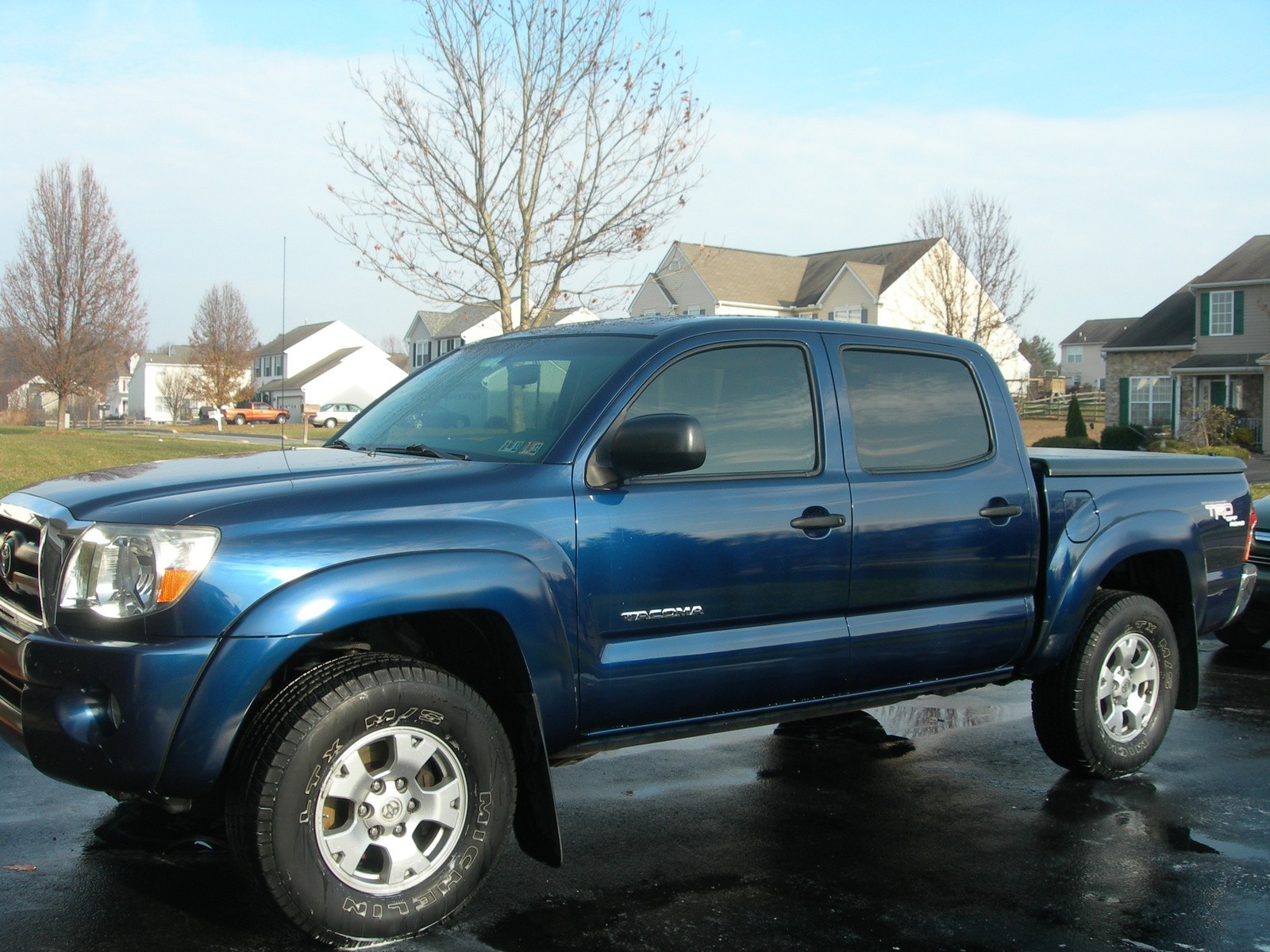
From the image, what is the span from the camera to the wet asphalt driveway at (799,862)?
3.65 meters

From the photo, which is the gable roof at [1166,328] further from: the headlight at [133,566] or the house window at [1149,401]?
the headlight at [133,566]

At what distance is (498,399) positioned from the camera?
4465mm

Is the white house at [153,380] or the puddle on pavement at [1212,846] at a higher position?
the white house at [153,380]

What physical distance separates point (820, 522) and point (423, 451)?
1424mm

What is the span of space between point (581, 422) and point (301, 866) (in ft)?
5.24

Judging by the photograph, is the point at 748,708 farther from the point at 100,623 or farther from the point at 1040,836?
the point at 100,623

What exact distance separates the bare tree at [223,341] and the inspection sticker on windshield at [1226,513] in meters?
63.4

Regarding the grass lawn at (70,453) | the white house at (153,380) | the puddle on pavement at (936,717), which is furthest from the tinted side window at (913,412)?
the white house at (153,380)

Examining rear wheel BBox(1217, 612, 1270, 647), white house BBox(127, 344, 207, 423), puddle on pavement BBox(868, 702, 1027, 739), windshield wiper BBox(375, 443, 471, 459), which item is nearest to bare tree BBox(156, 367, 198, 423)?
white house BBox(127, 344, 207, 423)

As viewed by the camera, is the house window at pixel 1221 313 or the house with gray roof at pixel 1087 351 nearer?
the house window at pixel 1221 313

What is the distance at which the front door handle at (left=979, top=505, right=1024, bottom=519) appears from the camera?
15.8 feet

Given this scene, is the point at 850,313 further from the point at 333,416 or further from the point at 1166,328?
the point at 333,416

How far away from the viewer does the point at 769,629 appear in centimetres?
422

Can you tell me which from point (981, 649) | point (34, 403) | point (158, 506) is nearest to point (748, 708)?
point (981, 649)
